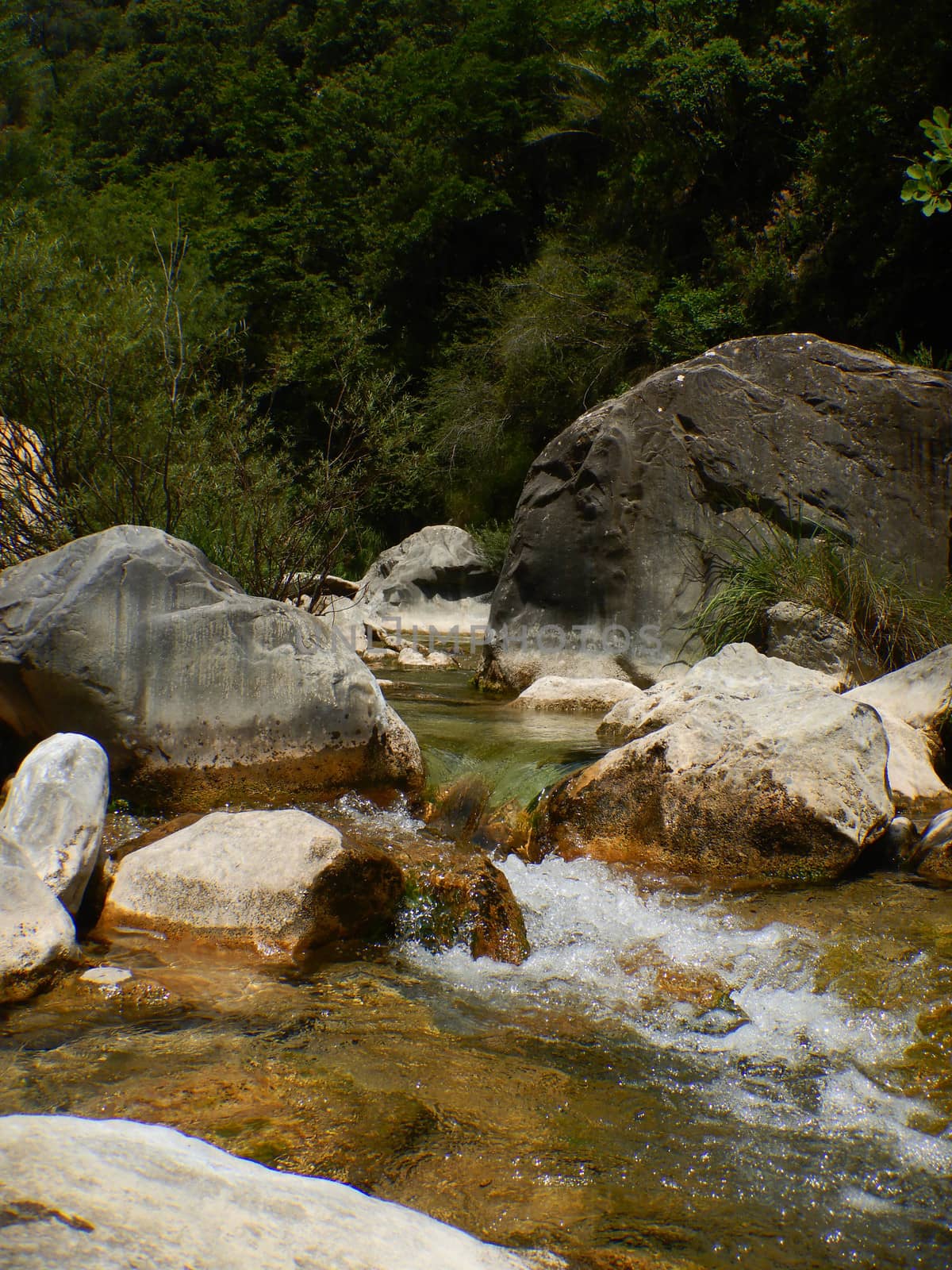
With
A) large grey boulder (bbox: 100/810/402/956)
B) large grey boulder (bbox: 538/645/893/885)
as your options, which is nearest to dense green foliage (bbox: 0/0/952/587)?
large grey boulder (bbox: 100/810/402/956)

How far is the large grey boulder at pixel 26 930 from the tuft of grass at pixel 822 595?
5.19 meters

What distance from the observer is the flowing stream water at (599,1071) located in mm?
1961

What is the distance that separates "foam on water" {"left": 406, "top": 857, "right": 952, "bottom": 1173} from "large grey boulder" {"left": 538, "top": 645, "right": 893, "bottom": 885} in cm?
34

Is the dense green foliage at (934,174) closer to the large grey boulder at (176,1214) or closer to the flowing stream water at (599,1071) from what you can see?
the flowing stream water at (599,1071)

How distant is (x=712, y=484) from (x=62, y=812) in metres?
5.77

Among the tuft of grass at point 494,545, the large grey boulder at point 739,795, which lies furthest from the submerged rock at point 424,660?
the large grey boulder at point 739,795

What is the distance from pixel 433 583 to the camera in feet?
49.3

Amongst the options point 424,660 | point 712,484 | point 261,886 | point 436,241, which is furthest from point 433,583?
point 261,886

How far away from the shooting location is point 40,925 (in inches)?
114

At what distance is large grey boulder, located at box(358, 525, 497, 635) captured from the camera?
14625 mm

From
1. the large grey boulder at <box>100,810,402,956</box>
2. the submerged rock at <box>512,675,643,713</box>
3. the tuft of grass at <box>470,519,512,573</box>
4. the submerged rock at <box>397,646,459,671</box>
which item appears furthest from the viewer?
the tuft of grass at <box>470,519,512,573</box>

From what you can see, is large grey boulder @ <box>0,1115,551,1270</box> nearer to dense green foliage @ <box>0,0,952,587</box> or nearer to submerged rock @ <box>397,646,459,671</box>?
dense green foliage @ <box>0,0,952,587</box>

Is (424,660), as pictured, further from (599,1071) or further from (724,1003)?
(599,1071)

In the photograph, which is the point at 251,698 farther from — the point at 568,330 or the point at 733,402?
the point at 568,330
